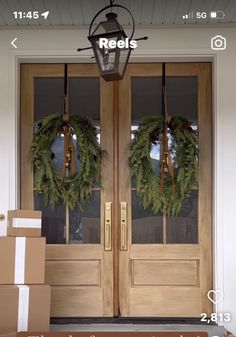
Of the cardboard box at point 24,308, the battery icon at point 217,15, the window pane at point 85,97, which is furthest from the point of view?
the window pane at point 85,97

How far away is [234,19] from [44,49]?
1.47 metres

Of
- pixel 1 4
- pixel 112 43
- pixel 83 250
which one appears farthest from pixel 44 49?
pixel 83 250

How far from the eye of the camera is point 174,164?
12.8ft

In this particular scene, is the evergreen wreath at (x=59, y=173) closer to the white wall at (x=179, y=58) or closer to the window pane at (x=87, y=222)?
the window pane at (x=87, y=222)

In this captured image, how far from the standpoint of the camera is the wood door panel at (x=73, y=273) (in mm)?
3926

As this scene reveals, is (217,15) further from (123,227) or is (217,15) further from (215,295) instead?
(215,295)

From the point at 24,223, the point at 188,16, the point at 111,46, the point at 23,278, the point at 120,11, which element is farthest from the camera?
the point at 188,16

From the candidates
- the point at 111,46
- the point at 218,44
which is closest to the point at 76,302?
the point at 111,46

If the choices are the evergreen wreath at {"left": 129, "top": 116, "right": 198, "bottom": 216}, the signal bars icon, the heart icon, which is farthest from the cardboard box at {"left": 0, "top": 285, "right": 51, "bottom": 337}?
the signal bars icon

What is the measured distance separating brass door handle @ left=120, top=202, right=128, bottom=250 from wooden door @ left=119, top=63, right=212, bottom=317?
0.02 meters

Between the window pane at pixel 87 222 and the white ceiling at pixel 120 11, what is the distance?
4.46 feet

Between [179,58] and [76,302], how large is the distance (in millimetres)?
2085

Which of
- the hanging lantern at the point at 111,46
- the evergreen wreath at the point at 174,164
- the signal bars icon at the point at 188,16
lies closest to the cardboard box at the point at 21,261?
the evergreen wreath at the point at 174,164

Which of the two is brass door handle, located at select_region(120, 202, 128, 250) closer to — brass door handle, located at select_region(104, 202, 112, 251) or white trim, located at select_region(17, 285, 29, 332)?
brass door handle, located at select_region(104, 202, 112, 251)
